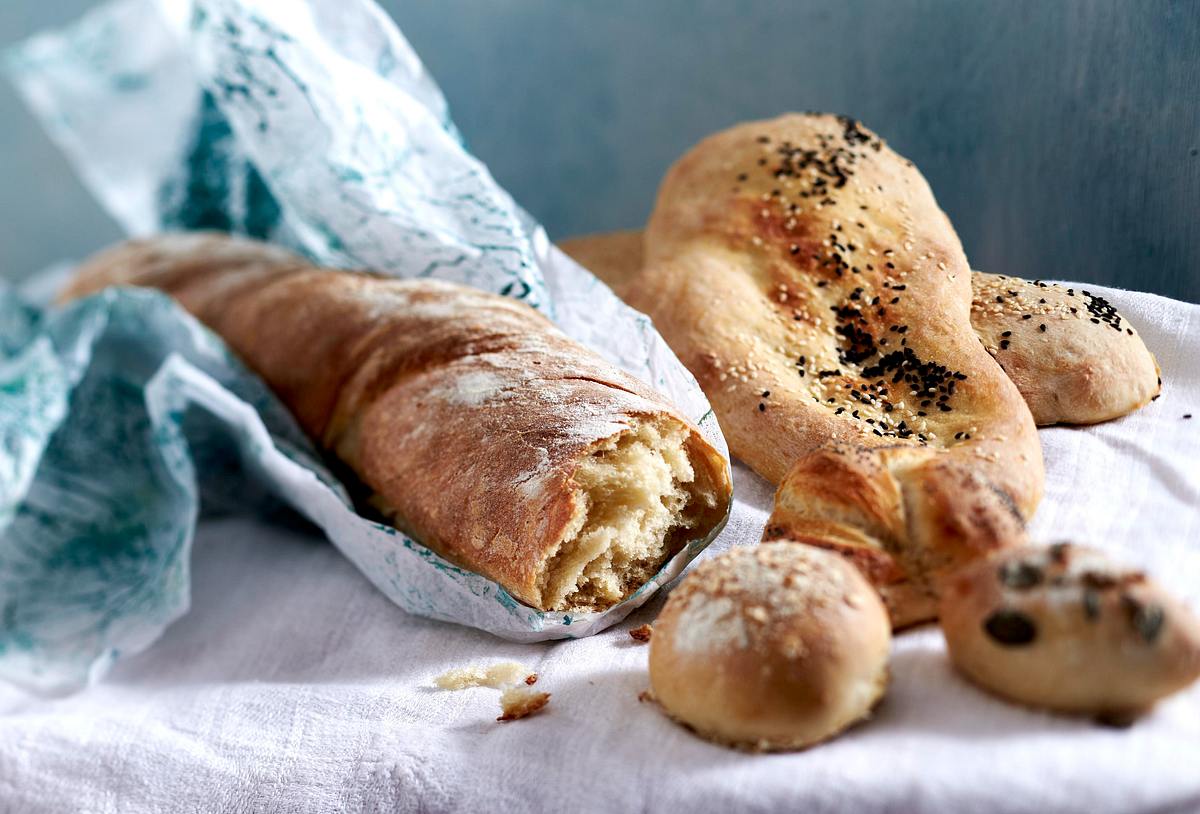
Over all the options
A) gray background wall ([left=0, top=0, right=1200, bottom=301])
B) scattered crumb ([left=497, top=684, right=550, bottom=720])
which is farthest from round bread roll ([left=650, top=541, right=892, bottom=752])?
gray background wall ([left=0, top=0, right=1200, bottom=301])

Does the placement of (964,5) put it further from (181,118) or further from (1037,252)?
(181,118)

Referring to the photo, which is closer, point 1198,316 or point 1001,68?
point 1198,316

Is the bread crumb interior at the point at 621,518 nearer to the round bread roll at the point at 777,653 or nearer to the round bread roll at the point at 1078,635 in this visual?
the round bread roll at the point at 777,653

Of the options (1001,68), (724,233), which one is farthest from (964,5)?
(724,233)

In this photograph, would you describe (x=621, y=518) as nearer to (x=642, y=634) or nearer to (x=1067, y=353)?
(x=642, y=634)

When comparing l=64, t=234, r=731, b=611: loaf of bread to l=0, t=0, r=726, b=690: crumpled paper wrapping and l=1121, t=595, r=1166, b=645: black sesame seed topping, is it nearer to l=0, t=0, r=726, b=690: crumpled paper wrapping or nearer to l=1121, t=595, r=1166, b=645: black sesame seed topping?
l=0, t=0, r=726, b=690: crumpled paper wrapping

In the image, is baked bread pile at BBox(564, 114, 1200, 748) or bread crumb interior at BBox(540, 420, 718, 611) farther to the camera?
bread crumb interior at BBox(540, 420, 718, 611)
